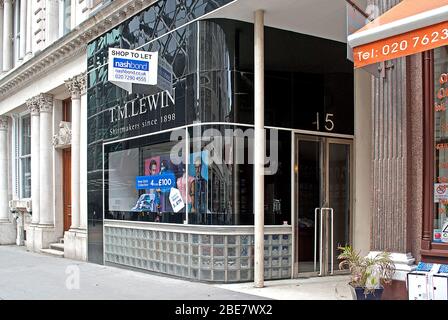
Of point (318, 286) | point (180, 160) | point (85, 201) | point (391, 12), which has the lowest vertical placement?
point (318, 286)

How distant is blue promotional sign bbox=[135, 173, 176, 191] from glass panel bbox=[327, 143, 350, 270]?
3350mm

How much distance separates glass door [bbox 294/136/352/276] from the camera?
35.9 feet

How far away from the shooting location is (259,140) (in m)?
9.91

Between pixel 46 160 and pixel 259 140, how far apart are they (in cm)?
1048

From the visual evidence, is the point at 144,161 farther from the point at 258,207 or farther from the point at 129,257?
the point at 258,207

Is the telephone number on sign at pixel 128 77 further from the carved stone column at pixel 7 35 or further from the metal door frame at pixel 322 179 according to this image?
the carved stone column at pixel 7 35

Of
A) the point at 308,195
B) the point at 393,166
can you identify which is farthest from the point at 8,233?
the point at 393,166

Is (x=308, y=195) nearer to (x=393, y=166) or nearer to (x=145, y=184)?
(x=145, y=184)

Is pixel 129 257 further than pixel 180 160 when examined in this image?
Yes

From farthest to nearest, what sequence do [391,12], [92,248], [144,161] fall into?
[92,248]
[144,161]
[391,12]

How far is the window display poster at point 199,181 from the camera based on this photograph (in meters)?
10.2
